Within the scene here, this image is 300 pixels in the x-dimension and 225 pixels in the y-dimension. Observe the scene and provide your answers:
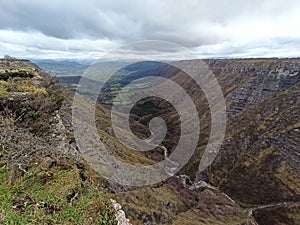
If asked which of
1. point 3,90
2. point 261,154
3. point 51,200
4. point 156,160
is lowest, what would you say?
point 261,154

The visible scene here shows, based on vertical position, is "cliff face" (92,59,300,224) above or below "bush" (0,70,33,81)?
below

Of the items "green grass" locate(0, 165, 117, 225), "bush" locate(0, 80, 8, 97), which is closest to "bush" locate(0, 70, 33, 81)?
"bush" locate(0, 80, 8, 97)

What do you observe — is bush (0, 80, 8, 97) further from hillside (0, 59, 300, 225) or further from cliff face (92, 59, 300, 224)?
cliff face (92, 59, 300, 224)

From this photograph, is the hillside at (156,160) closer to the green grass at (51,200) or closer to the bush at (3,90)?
the green grass at (51,200)

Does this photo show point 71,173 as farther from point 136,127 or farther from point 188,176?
point 136,127

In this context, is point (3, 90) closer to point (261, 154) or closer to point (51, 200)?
point (51, 200)

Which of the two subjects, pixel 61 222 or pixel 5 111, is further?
pixel 5 111

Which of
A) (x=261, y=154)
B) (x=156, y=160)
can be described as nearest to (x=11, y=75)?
(x=156, y=160)

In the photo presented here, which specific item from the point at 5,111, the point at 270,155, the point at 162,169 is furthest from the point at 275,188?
the point at 5,111

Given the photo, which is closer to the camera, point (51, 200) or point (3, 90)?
point (51, 200)
